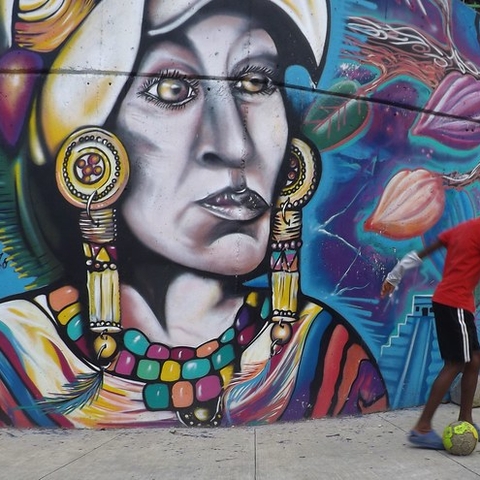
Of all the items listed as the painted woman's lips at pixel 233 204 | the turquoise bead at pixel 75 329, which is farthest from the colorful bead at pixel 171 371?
the painted woman's lips at pixel 233 204

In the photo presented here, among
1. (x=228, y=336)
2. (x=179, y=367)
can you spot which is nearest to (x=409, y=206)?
(x=228, y=336)

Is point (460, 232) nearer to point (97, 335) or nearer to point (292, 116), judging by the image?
point (292, 116)

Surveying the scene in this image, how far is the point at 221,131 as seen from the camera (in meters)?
5.66

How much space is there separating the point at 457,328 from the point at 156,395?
2189mm

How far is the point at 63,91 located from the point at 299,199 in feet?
6.30

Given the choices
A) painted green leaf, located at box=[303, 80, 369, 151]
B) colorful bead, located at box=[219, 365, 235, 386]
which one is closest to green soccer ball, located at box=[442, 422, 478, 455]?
colorful bead, located at box=[219, 365, 235, 386]

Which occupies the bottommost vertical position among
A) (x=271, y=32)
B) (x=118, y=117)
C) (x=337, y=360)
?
(x=337, y=360)

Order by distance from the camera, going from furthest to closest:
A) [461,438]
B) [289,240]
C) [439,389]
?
[289,240]
[439,389]
[461,438]

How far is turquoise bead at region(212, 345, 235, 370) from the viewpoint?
5.68 meters

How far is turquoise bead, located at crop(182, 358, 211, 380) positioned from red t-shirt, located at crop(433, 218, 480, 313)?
1716 millimetres

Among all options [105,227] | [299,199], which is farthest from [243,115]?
[105,227]

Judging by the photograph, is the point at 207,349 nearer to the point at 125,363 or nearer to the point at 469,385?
the point at 125,363

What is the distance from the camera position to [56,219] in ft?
18.5

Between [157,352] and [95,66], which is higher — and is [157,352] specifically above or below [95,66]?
below
